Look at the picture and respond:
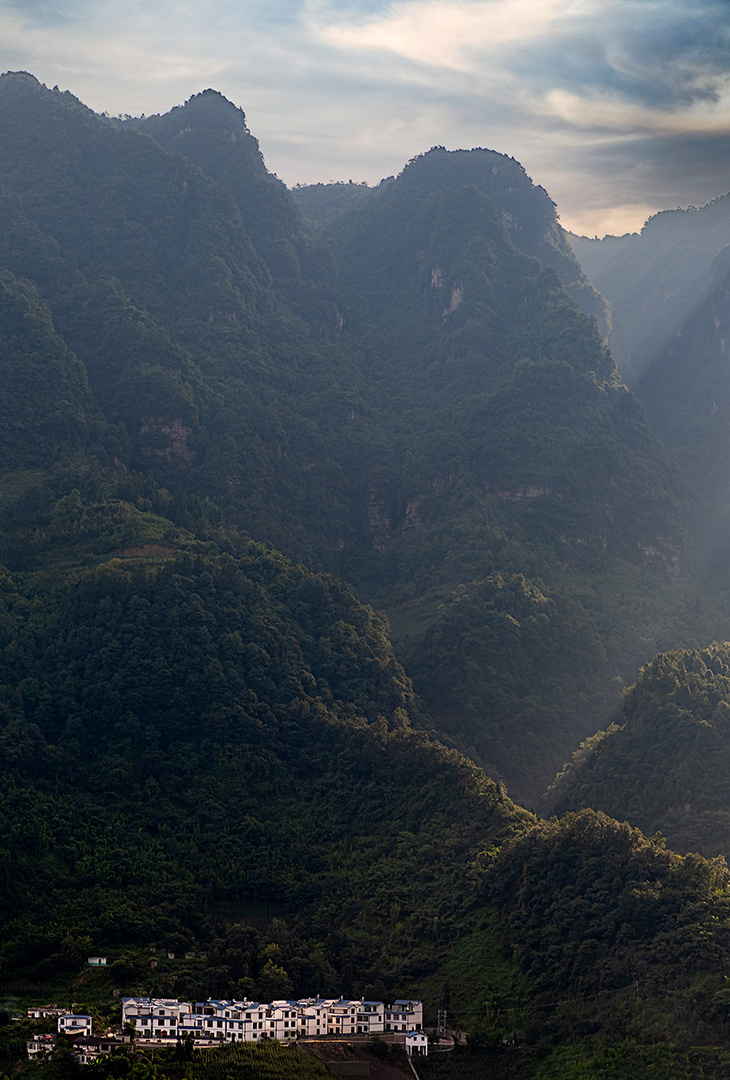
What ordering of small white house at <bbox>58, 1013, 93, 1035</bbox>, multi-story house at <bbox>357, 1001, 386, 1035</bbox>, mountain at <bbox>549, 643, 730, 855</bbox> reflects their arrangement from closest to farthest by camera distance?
small white house at <bbox>58, 1013, 93, 1035</bbox> → multi-story house at <bbox>357, 1001, 386, 1035</bbox> → mountain at <bbox>549, 643, 730, 855</bbox>

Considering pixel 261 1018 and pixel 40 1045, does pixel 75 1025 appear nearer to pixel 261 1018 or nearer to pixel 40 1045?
pixel 40 1045

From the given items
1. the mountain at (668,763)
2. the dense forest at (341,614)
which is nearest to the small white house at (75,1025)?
the dense forest at (341,614)

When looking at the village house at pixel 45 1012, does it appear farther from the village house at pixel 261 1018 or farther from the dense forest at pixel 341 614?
the village house at pixel 261 1018

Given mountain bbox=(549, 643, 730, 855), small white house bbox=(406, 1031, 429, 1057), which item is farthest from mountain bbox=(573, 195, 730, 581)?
small white house bbox=(406, 1031, 429, 1057)

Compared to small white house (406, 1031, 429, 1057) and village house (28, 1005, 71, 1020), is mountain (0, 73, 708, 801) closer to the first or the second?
small white house (406, 1031, 429, 1057)

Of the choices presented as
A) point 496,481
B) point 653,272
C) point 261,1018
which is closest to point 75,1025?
point 261,1018

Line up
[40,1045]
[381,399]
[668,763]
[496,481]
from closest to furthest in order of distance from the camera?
[40,1045] < [668,763] < [496,481] < [381,399]
